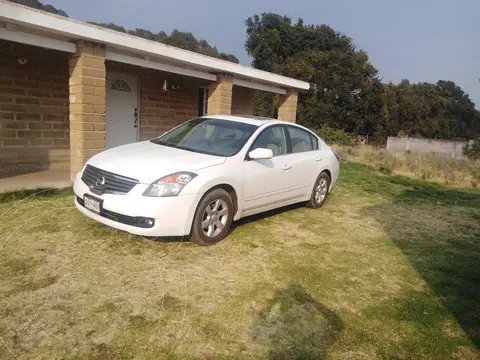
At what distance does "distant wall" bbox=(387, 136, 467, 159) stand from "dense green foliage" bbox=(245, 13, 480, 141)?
6.37 meters

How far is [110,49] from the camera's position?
6.76 meters

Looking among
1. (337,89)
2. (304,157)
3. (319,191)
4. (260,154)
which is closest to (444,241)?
(319,191)

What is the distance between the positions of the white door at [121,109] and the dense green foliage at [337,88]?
2380 cm

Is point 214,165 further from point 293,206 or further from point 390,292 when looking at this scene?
point 293,206

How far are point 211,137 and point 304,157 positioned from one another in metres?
1.63

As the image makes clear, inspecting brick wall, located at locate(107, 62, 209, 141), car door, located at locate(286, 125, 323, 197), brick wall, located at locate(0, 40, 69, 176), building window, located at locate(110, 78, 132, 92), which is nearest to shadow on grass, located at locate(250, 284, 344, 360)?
car door, located at locate(286, 125, 323, 197)

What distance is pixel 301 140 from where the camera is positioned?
5.94 m

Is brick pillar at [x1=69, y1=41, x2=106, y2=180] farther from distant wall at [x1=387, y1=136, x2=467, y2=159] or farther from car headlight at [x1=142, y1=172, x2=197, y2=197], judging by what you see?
distant wall at [x1=387, y1=136, x2=467, y2=159]

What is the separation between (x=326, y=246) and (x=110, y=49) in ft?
17.5

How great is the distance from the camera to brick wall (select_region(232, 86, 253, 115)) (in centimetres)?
1301

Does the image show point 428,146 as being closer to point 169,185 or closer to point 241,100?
point 241,100

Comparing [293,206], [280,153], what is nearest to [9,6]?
[280,153]

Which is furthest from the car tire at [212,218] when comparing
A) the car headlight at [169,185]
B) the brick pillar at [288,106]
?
the brick pillar at [288,106]

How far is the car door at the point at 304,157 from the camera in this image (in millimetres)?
5613
